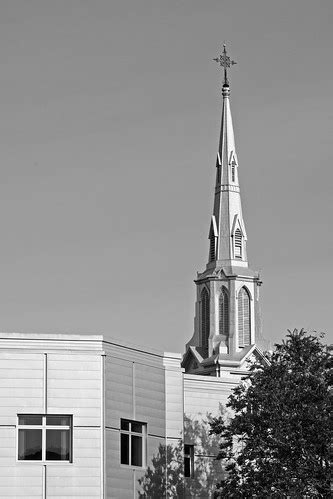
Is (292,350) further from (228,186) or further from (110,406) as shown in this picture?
(228,186)

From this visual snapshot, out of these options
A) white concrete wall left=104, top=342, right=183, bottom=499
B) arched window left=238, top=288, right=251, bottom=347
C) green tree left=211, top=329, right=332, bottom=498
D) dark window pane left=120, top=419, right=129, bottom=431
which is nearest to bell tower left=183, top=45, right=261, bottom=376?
arched window left=238, top=288, right=251, bottom=347

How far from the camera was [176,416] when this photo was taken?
173 ft

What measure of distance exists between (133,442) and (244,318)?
81062mm

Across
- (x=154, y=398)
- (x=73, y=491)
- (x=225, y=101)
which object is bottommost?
(x=73, y=491)

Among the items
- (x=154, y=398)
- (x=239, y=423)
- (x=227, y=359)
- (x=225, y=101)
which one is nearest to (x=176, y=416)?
(x=154, y=398)

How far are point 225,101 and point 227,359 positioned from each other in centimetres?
2652

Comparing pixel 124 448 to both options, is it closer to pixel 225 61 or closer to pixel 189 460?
pixel 189 460

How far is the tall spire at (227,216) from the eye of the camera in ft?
434

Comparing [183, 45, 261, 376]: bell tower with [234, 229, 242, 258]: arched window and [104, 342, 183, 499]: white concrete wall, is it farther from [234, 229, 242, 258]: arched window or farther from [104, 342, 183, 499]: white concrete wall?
[104, 342, 183, 499]: white concrete wall

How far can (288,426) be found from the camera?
153 ft

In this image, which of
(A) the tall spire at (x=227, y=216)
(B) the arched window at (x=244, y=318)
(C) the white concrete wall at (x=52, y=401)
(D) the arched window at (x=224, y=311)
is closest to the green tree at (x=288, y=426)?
(C) the white concrete wall at (x=52, y=401)

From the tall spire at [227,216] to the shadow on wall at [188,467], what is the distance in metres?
76.4

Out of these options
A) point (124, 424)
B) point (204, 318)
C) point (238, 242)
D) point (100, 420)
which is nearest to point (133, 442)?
point (124, 424)

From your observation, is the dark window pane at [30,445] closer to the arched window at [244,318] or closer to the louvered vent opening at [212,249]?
the arched window at [244,318]
